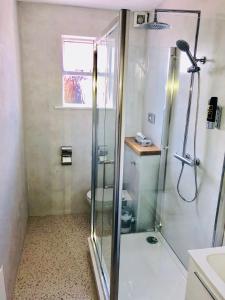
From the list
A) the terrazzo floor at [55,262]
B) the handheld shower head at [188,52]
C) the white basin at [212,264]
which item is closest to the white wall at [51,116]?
the terrazzo floor at [55,262]

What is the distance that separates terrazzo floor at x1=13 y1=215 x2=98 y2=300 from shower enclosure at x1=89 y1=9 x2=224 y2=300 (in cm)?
18

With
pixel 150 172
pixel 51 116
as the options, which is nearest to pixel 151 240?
pixel 150 172

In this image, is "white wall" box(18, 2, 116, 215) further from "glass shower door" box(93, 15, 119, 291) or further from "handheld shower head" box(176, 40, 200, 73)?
"handheld shower head" box(176, 40, 200, 73)

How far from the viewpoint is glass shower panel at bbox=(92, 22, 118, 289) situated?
6.02 feet

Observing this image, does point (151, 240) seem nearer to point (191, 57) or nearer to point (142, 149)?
point (142, 149)

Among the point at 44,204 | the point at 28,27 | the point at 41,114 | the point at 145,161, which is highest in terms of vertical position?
the point at 28,27

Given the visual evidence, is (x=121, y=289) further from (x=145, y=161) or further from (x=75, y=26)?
(x=75, y=26)

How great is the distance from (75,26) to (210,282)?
2.73 metres

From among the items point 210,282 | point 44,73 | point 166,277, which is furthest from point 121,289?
point 44,73

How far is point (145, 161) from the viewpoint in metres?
2.65

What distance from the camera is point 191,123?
2.10m

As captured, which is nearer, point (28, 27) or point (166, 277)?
point (166, 277)

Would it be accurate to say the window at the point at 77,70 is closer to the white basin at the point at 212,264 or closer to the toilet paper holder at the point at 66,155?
the toilet paper holder at the point at 66,155

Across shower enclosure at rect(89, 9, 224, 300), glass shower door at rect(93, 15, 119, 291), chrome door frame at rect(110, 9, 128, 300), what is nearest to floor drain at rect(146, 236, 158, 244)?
shower enclosure at rect(89, 9, 224, 300)
